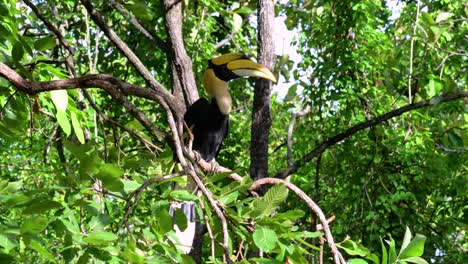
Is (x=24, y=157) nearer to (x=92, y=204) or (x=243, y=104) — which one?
(x=243, y=104)

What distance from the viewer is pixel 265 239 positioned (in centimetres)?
144

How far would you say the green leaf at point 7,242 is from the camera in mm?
1377

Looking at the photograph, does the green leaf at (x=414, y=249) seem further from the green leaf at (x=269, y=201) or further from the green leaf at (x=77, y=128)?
the green leaf at (x=77, y=128)

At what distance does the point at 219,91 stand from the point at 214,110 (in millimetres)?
135

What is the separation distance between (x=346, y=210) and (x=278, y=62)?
1.38m

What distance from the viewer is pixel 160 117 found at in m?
5.80

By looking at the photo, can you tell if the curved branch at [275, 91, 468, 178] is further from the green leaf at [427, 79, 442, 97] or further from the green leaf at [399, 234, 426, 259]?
the green leaf at [399, 234, 426, 259]

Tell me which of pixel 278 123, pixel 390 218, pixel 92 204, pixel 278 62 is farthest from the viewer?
pixel 278 123

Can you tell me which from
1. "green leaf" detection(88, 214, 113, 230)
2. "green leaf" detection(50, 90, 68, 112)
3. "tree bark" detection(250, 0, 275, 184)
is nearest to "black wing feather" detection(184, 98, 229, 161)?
"tree bark" detection(250, 0, 275, 184)

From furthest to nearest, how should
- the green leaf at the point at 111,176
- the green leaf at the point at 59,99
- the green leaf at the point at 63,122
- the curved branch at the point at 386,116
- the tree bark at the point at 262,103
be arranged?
the tree bark at the point at 262,103 < the curved branch at the point at 386,116 < the green leaf at the point at 63,122 < the green leaf at the point at 59,99 < the green leaf at the point at 111,176

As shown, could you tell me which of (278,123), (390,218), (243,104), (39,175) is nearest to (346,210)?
(390,218)

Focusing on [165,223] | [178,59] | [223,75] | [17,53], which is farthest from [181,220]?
[223,75]

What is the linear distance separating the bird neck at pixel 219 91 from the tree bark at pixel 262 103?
1.55ft

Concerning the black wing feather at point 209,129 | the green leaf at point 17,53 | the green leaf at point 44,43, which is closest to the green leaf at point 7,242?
the green leaf at point 17,53
